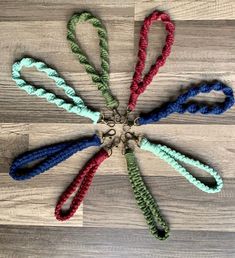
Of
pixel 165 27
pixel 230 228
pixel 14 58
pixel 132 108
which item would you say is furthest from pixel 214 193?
pixel 14 58

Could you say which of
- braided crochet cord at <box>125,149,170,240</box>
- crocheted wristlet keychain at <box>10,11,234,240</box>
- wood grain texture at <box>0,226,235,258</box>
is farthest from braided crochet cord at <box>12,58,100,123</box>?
wood grain texture at <box>0,226,235,258</box>

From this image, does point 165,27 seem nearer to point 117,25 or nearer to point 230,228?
point 117,25

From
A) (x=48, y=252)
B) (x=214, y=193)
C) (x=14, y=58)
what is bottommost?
(x=48, y=252)

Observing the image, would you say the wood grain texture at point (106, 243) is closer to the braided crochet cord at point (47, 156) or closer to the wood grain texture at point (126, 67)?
the braided crochet cord at point (47, 156)

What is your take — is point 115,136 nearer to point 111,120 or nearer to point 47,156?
point 111,120

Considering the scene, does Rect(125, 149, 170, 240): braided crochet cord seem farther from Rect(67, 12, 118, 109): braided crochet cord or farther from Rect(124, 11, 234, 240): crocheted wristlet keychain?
Rect(67, 12, 118, 109): braided crochet cord

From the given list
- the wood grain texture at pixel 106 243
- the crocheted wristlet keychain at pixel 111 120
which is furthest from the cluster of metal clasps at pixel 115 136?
the wood grain texture at pixel 106 243

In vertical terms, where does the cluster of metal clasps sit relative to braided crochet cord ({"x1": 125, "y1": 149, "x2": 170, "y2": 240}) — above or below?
above
